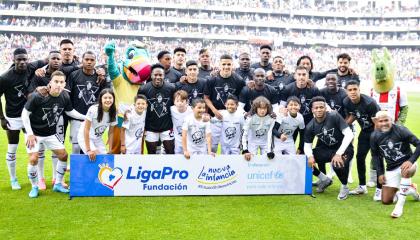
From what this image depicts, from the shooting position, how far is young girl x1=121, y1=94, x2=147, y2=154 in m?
7.88

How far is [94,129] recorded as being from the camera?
25.3ft

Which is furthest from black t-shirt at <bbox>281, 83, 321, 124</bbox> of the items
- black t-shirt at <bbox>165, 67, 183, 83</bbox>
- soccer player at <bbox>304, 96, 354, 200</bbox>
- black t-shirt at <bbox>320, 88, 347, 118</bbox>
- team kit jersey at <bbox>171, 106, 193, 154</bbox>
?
black t-shirt at <bbox>165, 67, 183, 83</bbox>

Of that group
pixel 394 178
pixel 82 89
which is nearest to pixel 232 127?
pixel 82 89

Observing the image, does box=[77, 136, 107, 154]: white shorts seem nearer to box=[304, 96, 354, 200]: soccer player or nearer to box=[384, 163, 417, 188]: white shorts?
box=[304, 96, 354, 200]: soccer player

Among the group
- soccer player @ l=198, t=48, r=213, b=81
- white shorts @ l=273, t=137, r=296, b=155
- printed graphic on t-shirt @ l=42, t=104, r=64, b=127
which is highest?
soccer player @ l=198, t=48, r=213, b=81

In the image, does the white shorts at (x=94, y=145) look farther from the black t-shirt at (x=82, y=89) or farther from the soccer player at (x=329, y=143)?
the soccer player at (x=329, y=143)

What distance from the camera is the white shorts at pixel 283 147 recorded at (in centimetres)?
852

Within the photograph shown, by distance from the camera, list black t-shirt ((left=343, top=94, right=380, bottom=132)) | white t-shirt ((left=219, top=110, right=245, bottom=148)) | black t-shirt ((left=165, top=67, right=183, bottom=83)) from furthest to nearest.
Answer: black t-shirt ((left=165, top=67, right=183, bottom=83)) < white t-shirt ((left=219, top=110, right=245, bottom=148)) < black t-shirt ((left=343, top=94, right=380, bottom=132))

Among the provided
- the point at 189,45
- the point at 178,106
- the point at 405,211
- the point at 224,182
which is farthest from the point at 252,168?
the point at 189,45

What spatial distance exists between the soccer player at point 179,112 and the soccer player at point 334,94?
233cm

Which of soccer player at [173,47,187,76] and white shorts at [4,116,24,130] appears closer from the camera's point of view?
white shorts at [4,116,24,130]

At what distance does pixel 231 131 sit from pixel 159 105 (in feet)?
4.26

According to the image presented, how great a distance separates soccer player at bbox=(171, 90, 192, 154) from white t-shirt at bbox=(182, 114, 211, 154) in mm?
245

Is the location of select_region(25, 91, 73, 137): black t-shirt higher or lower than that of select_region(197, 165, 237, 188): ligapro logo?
higher
